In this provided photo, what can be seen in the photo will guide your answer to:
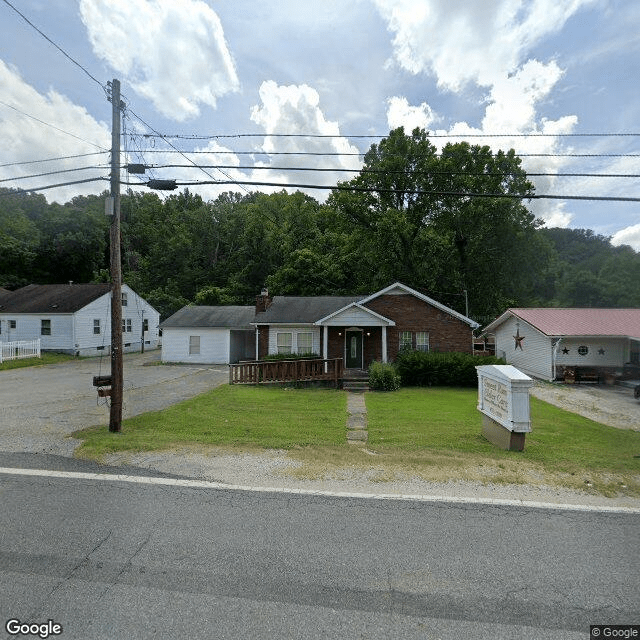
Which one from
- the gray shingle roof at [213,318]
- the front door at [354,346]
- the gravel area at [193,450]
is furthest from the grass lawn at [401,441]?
Answer: the gray shingle roof at [213,318]

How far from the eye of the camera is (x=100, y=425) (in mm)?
9539

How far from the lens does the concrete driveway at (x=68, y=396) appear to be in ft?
27.9

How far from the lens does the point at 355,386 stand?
679 inches

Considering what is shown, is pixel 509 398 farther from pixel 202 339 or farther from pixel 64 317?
pixel 64 317

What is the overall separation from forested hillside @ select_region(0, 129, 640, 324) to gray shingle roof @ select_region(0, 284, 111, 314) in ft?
25.0

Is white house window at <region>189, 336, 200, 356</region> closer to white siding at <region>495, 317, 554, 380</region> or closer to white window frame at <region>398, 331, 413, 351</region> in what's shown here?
white window frame at <region>398, 331, 413, 351</region>

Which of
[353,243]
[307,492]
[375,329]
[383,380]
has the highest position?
[353,243]

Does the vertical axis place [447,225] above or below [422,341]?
above

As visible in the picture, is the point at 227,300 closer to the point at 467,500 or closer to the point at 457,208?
the point at 457,208

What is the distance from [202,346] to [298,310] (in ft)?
24.2

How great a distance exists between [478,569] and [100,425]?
8783 mm

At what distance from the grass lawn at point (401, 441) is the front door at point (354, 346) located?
8.08 metres

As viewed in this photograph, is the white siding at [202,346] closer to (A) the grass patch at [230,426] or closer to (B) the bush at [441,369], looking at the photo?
(A) the grass patch at [230,426]

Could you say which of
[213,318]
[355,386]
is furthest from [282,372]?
[213,318]
